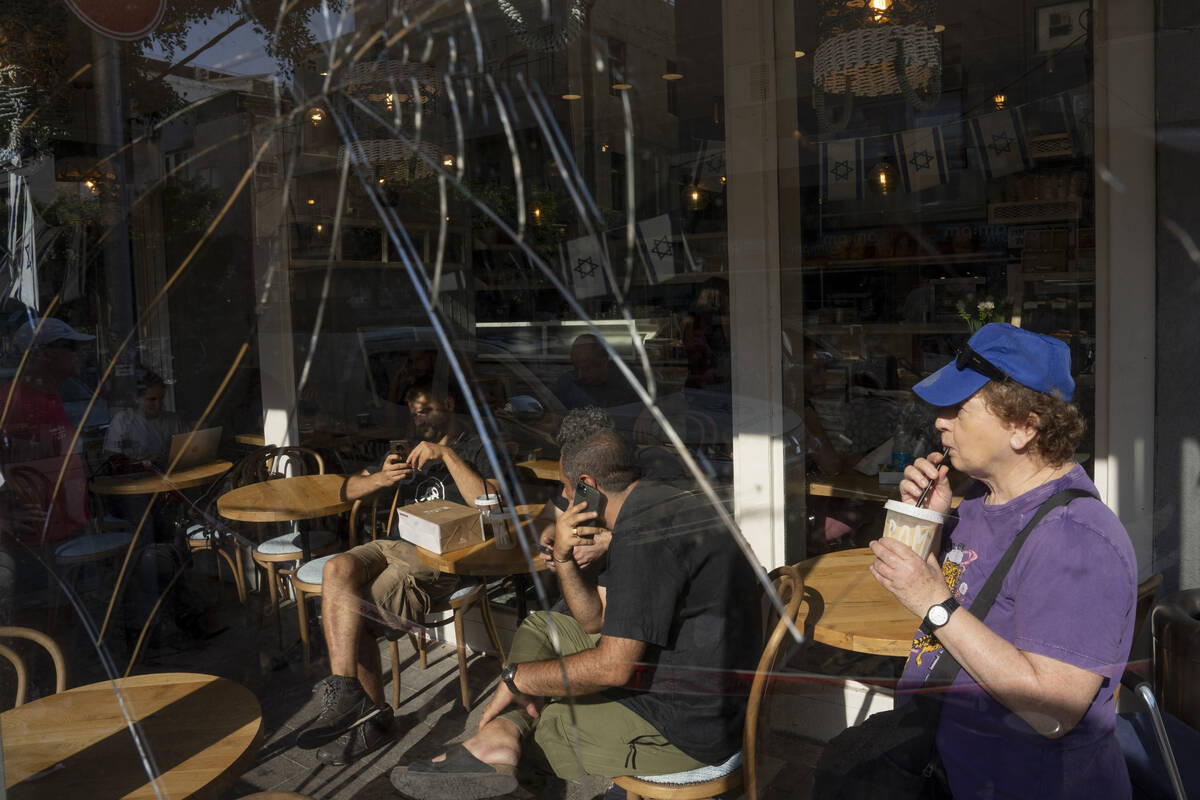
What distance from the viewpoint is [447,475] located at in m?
1.39

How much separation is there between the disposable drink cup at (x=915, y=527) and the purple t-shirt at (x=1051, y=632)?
10 cm

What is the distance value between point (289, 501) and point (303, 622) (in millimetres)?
228

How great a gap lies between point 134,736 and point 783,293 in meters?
1.51

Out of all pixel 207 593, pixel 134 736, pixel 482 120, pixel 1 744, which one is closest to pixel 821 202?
pixel 482 120

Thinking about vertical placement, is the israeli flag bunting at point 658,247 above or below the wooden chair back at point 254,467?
above

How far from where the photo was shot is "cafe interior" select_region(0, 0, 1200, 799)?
1.16 meters

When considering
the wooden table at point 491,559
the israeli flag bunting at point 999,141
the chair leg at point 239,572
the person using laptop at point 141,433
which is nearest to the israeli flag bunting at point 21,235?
the person using laptop at point 141,433

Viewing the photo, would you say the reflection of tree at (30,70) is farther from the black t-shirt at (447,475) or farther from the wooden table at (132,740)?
the wooden table at (132,740)

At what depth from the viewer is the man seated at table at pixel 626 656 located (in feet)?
4.30

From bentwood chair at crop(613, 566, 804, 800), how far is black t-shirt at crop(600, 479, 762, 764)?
0.02m

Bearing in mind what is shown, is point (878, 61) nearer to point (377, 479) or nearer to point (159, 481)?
point (377, 479)

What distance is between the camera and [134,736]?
1.28 m

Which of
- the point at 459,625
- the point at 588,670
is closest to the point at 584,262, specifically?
the point at 588,670

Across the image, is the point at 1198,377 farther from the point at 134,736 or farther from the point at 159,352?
the point at 134,736
